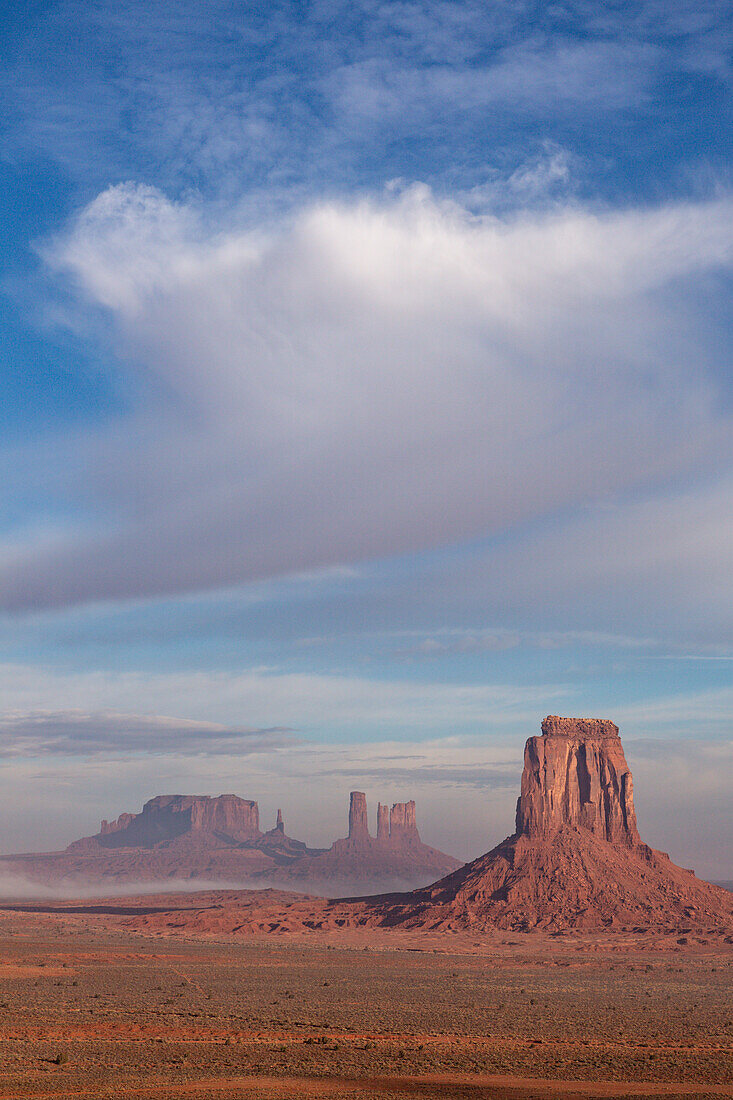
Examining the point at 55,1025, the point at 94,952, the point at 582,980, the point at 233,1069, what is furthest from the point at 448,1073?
the point at 94,952

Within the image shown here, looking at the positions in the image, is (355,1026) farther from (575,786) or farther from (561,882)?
(575,786)

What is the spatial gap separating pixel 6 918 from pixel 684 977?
133693 mm

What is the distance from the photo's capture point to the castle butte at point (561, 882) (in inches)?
6152

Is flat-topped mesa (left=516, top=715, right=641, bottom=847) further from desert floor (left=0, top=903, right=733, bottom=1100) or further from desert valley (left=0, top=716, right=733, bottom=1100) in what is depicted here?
desert floor (left=0, top=903, right=733, bottom=1100)

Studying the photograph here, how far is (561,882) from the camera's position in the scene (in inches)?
6511

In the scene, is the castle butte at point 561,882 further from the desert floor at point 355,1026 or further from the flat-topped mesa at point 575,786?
the desert floor at point 355,1026

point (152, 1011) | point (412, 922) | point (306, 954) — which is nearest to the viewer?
point (152, 1011)

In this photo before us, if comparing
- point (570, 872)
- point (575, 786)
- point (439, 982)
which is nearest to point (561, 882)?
point (570, 872)

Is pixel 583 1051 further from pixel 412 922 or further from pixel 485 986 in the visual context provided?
pixel 412 922

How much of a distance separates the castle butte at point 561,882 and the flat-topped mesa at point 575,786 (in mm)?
193

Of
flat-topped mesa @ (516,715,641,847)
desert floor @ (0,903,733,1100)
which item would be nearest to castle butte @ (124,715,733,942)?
flat-topped mesa @ (516,715,641,847)

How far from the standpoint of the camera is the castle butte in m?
156

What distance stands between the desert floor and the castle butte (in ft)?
138

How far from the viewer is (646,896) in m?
164
